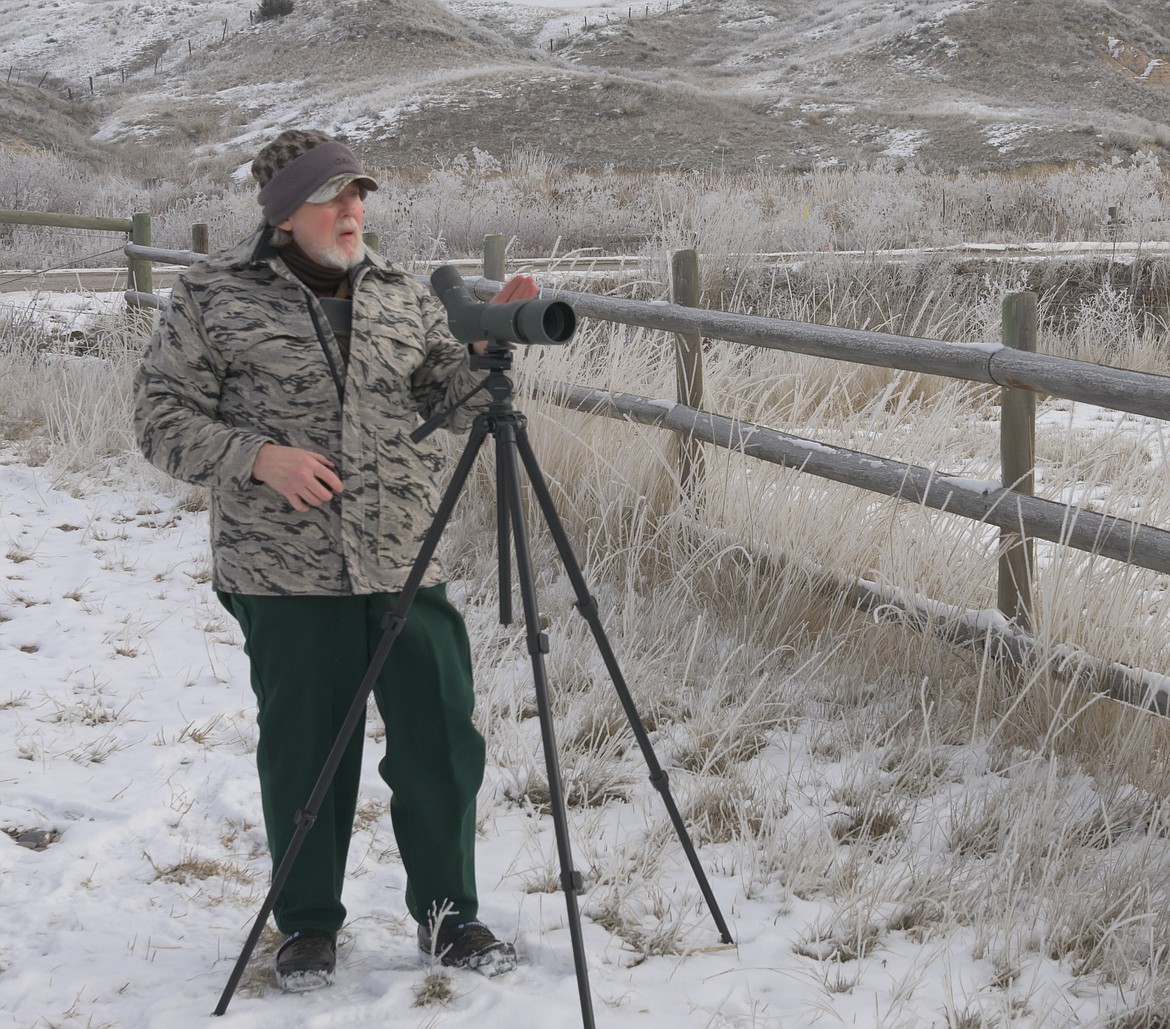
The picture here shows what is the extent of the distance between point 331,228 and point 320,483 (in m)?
Result: 0.46

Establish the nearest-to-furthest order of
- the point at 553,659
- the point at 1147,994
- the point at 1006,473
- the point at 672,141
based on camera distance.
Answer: the point at 1147,994, the point at 1006,473, the point at 553,659, the point at 672,141

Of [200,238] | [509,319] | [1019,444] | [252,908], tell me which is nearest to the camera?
[509,319]

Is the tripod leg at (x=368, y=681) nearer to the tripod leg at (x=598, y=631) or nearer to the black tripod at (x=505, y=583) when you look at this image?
the black tripod at (x=505, y=583)

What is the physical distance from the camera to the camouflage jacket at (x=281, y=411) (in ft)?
6.91

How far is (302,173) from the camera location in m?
2.06

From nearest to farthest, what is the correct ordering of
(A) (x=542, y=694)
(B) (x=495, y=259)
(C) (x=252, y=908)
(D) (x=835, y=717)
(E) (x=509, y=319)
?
(E) (x=509, y=319), (A) (x=542, y=694), (C) (x=252, y=908), (D) (x=835, y=717), (B) (x=495, y=259)

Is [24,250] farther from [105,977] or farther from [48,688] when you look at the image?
[105,977]

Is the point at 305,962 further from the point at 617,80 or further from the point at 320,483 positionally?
the point at 617,80

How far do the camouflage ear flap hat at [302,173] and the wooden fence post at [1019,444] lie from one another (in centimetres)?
194

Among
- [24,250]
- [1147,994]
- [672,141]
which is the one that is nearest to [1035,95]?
[672,141]

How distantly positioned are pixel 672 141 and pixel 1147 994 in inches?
1328

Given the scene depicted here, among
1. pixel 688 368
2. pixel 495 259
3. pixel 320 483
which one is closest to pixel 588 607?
pixel 320 483

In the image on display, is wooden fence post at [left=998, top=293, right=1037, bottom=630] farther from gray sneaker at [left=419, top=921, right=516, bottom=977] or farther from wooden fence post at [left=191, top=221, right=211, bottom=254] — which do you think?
wooden fence post at [left=191, top=221, right=211, bottom=254]

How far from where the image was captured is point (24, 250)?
14078mm
